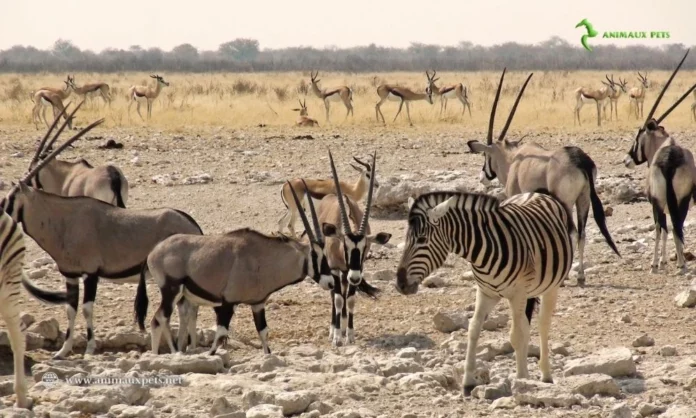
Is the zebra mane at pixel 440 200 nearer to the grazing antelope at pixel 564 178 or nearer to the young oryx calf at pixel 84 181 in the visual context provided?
the grazing antelope at pixel 564 178

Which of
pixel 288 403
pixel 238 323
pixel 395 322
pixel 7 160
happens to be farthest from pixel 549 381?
pixel 7 160

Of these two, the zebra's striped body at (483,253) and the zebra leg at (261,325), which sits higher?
the zebra's striped body at (483,253)

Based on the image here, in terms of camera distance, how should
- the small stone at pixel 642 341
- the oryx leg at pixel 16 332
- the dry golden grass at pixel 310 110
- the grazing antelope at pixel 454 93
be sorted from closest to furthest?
1. the oryx leg at pixel 16 332
2. the small stone at pixel 642 341
3. the dry golden grass at pixel 310 110
4. the grazing antelope at pixel 454 93

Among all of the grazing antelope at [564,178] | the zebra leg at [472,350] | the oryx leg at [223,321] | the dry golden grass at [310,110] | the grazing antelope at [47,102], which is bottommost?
the dry golden grass at [310,110]

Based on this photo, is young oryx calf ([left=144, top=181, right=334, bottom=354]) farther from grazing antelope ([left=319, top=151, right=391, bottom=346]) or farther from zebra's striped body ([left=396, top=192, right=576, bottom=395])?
zebra's striped body ([left=396, top=192, right=576, bottom=395])

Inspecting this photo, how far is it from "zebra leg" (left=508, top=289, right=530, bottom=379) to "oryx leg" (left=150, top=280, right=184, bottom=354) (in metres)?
2.36

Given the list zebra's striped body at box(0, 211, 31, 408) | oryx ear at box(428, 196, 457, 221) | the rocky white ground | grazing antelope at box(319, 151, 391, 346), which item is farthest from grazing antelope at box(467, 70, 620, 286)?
zebra's striped body at box(0, 211, 31, 408)

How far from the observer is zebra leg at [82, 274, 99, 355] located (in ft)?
27.9

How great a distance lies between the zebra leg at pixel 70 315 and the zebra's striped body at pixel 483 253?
2.67 meters

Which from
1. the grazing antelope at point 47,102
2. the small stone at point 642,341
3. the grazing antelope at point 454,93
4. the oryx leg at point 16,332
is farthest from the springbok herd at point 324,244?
the grazing antelope at point 454,93

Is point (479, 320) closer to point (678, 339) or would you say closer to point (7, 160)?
point (678, 339)

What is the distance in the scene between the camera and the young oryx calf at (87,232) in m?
8.84

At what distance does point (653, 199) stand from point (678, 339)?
315cm

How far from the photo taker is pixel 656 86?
1773 inches
